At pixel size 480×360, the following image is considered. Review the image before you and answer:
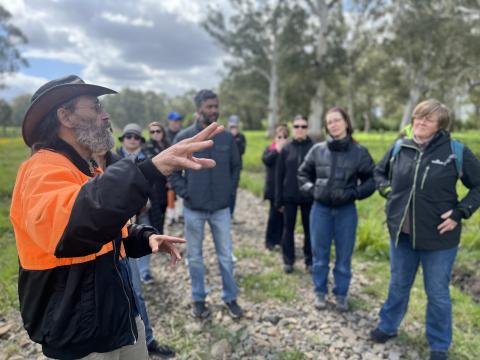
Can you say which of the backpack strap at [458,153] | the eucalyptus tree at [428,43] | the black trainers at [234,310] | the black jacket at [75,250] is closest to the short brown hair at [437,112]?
the backpack strap at [458,153]

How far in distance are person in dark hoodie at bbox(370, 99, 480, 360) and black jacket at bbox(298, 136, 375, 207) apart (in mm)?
647

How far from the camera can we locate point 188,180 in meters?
4.02

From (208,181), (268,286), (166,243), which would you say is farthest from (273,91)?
(166,243)

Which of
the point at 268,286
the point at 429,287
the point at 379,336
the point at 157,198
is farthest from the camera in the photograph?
the point at 268,286

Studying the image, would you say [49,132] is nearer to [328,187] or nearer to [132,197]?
[132,197]

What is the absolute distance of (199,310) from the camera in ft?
13.5

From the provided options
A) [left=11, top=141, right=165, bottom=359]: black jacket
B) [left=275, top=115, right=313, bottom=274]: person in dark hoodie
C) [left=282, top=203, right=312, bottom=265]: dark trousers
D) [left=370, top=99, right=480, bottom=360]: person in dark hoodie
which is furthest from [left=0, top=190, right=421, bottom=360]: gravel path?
[left=11, top=141, right=165, bottom=359]: black jacket

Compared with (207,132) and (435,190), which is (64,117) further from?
(435,190)

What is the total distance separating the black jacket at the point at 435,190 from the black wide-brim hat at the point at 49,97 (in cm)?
274

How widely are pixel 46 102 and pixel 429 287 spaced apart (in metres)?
3.39

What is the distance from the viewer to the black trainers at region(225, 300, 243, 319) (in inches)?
160

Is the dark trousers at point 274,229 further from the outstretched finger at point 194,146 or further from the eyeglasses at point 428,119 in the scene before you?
the outstretched finger at point 194,146

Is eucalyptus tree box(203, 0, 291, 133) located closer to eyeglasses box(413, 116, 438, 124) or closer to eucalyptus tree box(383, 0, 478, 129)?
eucalyptus tree box(383, 0, 478, 129)

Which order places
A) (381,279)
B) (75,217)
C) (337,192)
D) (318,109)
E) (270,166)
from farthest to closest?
(318,109) → (270,166) → (381,279) → (337,192) → (75,217)
